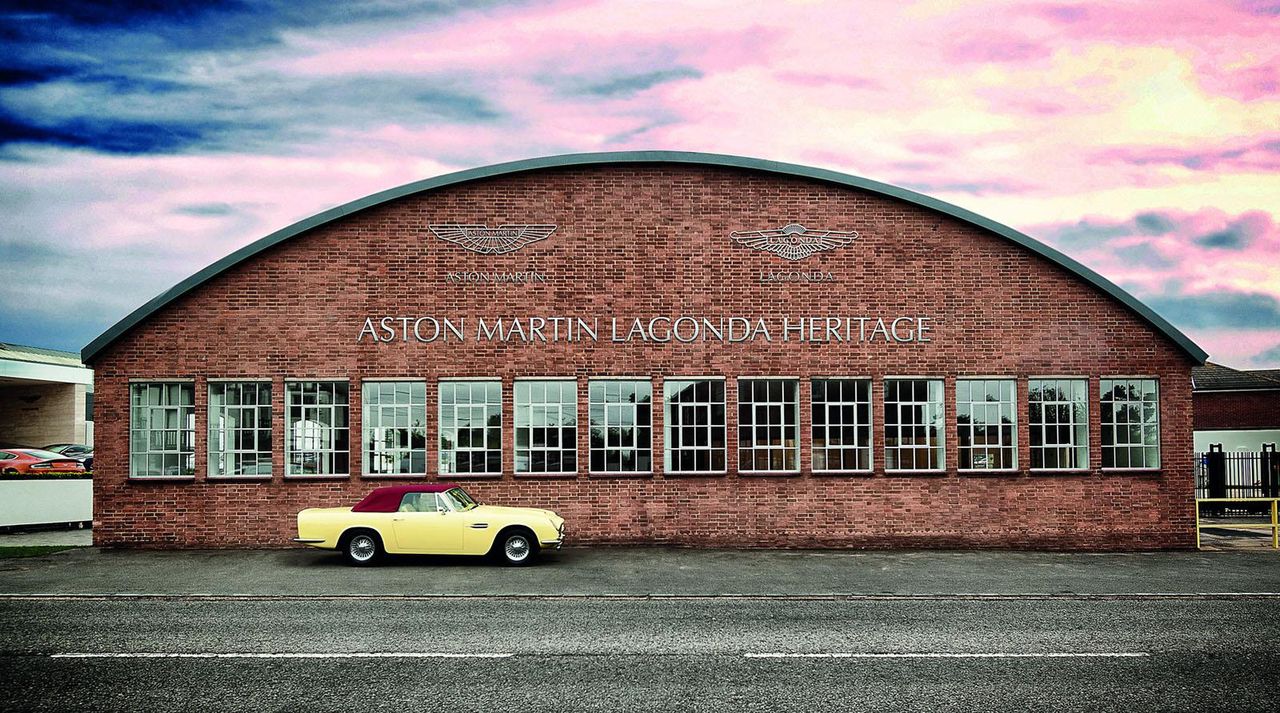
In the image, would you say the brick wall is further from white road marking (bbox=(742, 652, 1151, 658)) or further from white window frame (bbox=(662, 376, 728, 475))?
white road marking (bbox=(742, 652, 1151, 658))

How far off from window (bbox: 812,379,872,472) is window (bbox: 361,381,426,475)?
7568 mm

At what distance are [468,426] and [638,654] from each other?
1039cm

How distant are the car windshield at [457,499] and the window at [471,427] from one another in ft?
7.72

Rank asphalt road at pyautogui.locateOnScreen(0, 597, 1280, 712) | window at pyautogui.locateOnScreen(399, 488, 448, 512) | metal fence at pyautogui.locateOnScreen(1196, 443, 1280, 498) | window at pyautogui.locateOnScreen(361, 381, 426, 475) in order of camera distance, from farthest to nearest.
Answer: metal fence at pyautogui.locateOnScreen(1196, 443, 1280, 498) → window at pyautogui.locateOnScreen(361, 381, 426, 475) → window at pyautogui.locateOnScreen(399, 488, 448, 512) → asphalt road at pyautogui.locateOnScreen(0, 597, 1280, 712)

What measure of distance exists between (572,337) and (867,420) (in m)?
5.91

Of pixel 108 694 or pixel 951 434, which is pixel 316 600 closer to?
pixel 108 694

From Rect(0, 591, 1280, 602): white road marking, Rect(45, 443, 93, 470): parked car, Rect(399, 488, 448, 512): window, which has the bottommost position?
Rect(0, 591, 1280, 602): white road marking

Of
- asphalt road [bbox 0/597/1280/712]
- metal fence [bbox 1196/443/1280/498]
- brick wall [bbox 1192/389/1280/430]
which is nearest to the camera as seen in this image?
asphalt road [bbox 0/597/1280/712]

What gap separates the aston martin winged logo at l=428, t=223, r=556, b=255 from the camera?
63.8 feet

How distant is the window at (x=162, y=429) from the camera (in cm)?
1922

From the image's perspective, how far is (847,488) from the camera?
19.3 m

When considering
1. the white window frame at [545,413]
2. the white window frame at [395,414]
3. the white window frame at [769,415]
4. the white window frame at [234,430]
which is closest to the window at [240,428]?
the white window frame at [234,430]

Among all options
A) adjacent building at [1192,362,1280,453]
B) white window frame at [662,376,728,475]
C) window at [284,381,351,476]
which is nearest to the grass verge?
window at [284,381,351,476]

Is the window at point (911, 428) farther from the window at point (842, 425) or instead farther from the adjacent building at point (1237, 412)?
the adjacent building at point (1237, 412)
